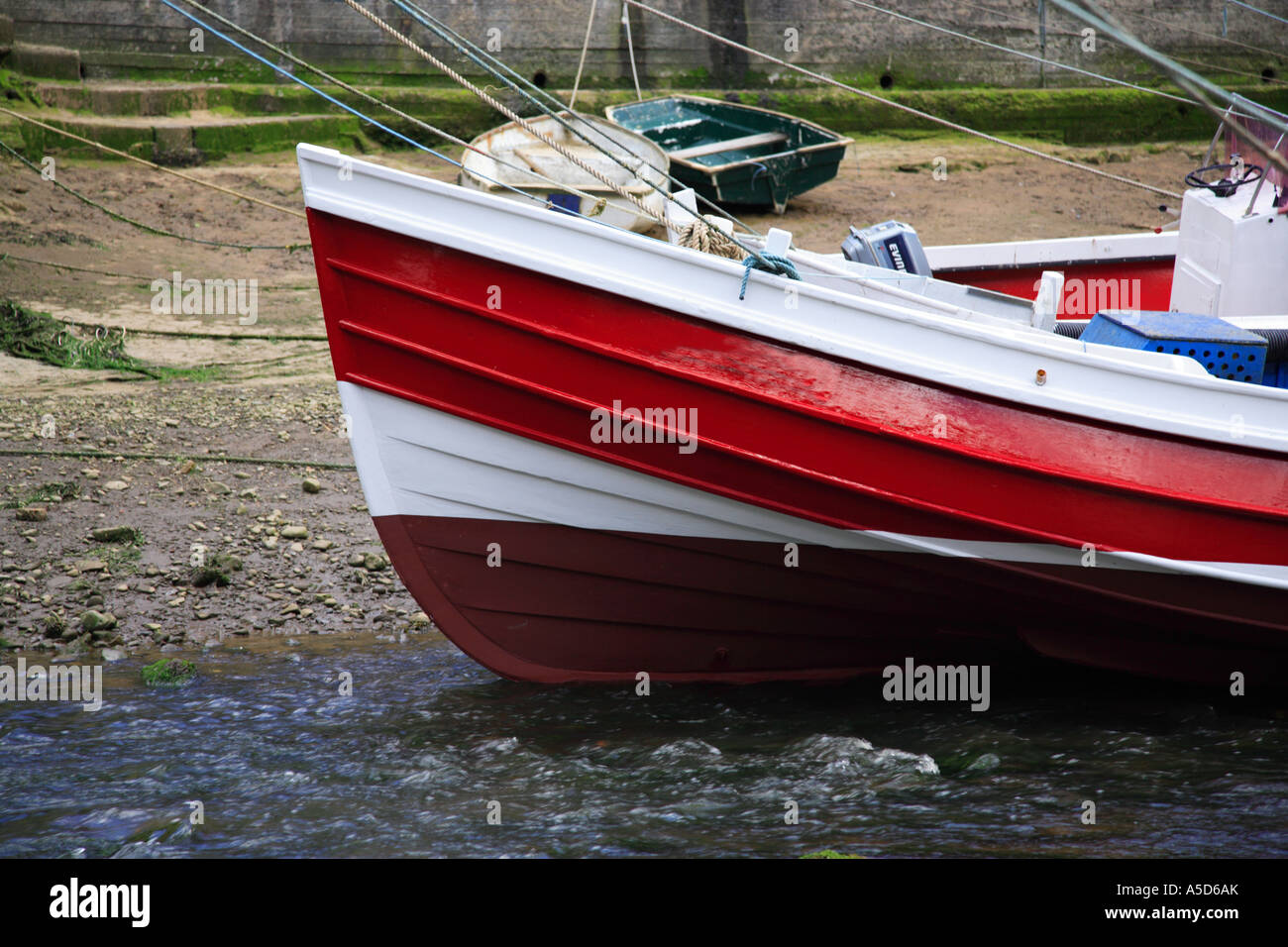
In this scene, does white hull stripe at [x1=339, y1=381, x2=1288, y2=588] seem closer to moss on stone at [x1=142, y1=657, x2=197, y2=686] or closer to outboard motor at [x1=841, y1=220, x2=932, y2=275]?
moss on stone at [x1=142, y1=657, x2=197, y2=686]

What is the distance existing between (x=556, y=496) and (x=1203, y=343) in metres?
2.30

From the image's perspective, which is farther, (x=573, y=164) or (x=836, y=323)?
(x=573, y=164)

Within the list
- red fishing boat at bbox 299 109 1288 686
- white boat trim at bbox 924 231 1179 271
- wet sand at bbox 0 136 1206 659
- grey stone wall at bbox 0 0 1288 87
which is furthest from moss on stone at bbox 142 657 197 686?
grey stone wall at bbox 0 0 1288 87

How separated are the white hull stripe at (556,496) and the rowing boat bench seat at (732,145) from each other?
9665mm

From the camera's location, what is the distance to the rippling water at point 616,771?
3.48m

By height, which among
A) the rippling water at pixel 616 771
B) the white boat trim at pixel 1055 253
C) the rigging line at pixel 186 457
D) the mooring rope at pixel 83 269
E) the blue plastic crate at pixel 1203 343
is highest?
the mooring rope at pixel 83 269

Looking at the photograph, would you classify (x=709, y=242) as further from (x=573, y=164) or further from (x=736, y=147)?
(x=736, y=147)

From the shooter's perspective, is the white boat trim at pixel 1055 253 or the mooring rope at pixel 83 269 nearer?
the white boat trim at pixel 1055 253

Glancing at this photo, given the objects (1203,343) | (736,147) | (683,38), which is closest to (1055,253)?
(1203,343)

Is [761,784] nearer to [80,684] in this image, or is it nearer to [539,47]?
[80,684]

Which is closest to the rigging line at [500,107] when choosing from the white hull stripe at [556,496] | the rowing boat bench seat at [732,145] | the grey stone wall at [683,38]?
the white hull stripe at [556,496]

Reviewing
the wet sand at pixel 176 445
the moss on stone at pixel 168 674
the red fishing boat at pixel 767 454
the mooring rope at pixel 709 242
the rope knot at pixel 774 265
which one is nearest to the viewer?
the red fishing boat at pixel 767 454

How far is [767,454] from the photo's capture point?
3.80 metres

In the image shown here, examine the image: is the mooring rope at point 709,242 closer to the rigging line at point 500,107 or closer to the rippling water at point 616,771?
the rigging line at point 500,107
